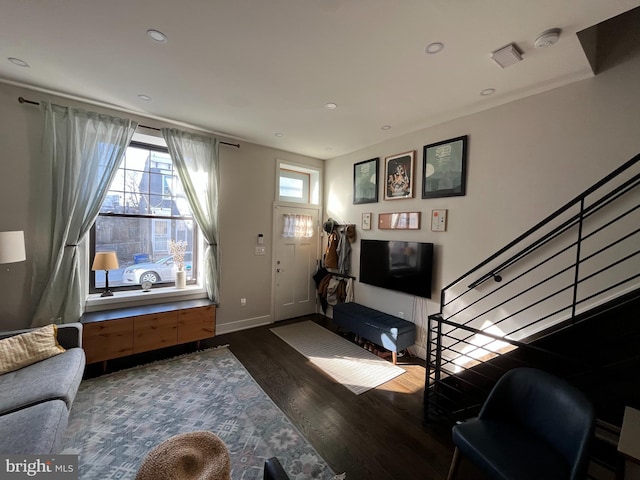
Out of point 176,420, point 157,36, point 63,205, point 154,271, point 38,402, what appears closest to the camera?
point 38,402

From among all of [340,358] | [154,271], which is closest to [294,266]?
[340,358]

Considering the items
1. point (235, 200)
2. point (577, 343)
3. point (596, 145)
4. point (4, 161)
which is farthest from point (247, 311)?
point (596, 145)

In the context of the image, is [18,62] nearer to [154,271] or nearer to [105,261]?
[105,261]

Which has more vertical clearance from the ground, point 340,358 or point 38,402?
point 38,402

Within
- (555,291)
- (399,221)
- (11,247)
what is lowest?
(555,291)

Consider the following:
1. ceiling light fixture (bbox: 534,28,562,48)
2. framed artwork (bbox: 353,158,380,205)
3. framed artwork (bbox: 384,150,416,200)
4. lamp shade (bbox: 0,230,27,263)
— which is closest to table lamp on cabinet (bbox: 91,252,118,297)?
lamp shade (bbox: 0,230,27,263)

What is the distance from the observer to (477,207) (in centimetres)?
279

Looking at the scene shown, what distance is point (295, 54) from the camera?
1.94 meters

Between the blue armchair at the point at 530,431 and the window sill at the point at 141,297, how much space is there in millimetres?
3365

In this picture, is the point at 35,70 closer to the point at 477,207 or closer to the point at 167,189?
the point at 167,189

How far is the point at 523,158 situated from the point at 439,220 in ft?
3.22

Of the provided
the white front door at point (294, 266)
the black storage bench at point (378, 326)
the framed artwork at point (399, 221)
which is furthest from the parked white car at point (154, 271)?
the framed artwork at point (399, 221)

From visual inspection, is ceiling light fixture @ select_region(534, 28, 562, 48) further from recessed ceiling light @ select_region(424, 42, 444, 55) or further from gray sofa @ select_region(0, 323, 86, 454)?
gray sofa @ select_region(0, 323, 86, 454)

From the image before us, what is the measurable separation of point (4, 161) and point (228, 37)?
8.58 feet
